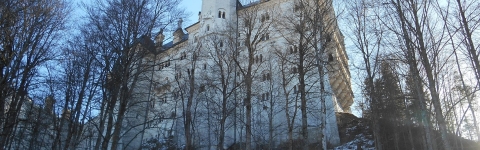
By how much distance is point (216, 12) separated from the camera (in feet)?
137

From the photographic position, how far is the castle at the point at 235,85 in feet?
63.1

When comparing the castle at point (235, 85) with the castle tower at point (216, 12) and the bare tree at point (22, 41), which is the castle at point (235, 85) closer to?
the castle tower at point (216, 12)

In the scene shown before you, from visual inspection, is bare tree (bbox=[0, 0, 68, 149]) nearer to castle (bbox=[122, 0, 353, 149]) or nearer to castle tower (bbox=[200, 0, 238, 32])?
castle (bbox=[122, 0, 353, 149])

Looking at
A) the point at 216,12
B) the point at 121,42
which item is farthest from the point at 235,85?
the point at 216,12

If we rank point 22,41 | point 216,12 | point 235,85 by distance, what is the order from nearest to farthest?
point 22,41 < point 235,85 < point 216,12

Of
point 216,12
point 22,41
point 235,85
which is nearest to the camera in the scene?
point 22,41

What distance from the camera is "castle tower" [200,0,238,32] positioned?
4118 cm

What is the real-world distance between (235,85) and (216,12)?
22989 millimetres

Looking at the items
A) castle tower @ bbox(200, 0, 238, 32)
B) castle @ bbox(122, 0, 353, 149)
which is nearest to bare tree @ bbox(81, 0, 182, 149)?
castle @ bbox(122, 0, 353, 149)

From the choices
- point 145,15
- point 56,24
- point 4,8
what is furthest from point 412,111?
point 4,8

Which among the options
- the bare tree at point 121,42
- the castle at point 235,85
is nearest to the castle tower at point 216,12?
the castle at point 235,85

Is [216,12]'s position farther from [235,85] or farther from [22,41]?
[22,41]

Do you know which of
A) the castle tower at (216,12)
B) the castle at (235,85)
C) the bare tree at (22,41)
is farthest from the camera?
the castle tower at (216,12)

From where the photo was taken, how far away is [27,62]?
1272 centimetres
